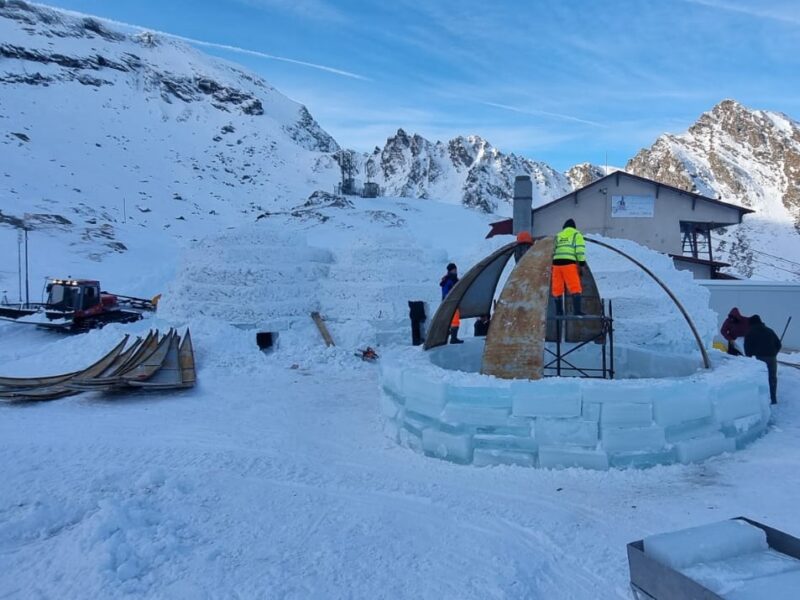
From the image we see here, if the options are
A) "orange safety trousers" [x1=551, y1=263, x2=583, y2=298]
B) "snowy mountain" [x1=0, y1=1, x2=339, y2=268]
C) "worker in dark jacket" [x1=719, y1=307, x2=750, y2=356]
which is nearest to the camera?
"orange safety trousers" [x1=551, y1=263, x2=583, y2=298]

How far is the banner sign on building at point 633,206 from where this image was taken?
22281mm

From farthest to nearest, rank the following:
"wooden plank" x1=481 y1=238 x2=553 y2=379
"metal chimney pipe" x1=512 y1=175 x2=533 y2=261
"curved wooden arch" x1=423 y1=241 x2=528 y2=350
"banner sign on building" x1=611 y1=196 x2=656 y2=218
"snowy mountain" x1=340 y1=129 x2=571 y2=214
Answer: "snowy mountain" x1=340 y1=129 x2=571 y2=214 < "banner sign on building" x1=611 y1=196 x2=656 y2=218 < "metal chimney pipe" x1=512 y1=175 x2=533 y2=261 < "curved wooden arch" x1=423 y1=241 x2=528 y2=350 < "wooden plank" x1=481 y1=238 x2=553 y2=379

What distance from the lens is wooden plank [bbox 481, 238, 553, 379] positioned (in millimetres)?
5586

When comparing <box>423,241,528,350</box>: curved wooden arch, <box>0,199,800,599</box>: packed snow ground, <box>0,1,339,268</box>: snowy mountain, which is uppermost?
<box>0,1,339,268</box>: snowy mountain

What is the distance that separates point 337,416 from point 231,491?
2.72 m

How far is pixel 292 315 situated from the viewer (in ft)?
43.0

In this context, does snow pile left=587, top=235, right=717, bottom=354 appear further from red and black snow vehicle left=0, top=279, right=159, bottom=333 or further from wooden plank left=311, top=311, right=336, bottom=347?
red and black snow vehicle left=0, top=279, right=159, bottom=333

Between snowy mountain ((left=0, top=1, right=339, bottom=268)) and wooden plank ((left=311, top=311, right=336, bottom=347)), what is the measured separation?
19.8 meters

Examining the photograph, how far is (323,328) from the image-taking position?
12.6 meters

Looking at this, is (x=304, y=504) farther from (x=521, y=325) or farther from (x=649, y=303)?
(x=649, y=303)

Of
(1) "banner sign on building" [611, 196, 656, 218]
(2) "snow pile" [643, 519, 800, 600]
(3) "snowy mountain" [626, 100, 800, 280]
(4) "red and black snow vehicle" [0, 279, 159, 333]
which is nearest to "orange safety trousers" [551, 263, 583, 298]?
(2) "snow pile" [643, 519, 800, 600]

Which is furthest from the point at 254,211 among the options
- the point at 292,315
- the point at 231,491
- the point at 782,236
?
the point at 782,236

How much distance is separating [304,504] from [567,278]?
13.5 ft

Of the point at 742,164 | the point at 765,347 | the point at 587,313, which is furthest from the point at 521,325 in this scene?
the point at 742,164
